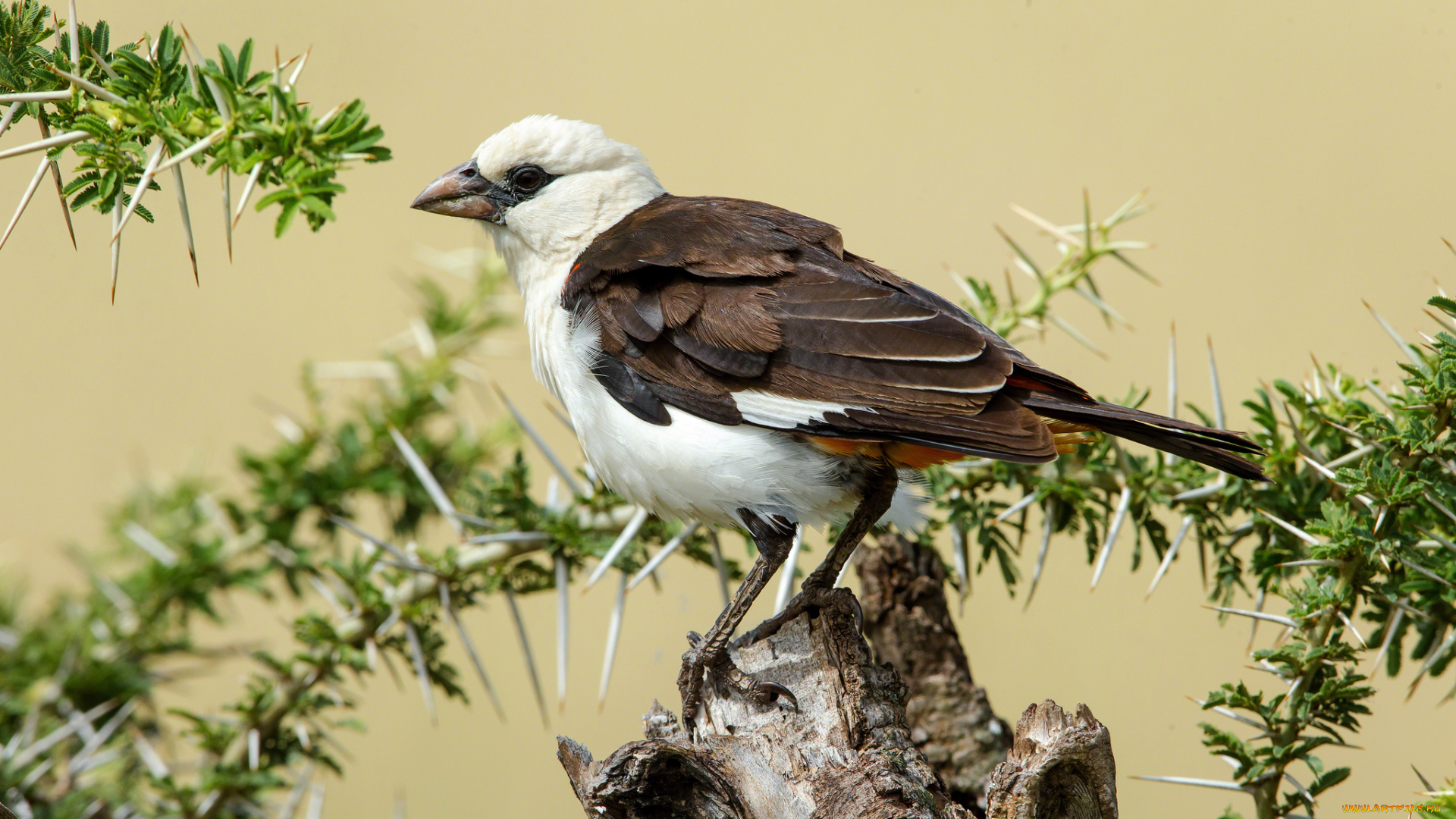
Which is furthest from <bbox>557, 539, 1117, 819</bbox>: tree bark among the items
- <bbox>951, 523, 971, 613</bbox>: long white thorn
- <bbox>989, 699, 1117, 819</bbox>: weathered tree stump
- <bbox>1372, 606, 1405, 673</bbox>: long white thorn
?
<bbox>1372, 606, 1405, 673</bbox>: long white thorn

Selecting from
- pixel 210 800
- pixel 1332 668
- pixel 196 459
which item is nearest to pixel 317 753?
pixel 210 800

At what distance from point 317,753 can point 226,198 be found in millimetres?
1531

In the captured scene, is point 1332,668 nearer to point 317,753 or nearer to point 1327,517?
point 1327,517

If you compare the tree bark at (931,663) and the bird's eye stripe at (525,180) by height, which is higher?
the bird's eye stripe at (525,180)

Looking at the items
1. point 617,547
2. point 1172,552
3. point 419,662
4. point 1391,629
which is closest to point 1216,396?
point 1172,552

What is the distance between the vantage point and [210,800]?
2598 millimetres

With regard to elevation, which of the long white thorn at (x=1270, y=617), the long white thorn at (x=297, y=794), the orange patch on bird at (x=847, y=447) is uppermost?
the long white thorn at (x=1270, y=617)

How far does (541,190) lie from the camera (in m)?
2.70

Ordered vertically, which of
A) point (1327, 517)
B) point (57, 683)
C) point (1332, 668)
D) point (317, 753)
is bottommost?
point (57, 683)

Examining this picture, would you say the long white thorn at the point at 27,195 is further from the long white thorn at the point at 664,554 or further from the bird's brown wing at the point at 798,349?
the long white thorn at the point at 664,554

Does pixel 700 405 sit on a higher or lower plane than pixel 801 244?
lower

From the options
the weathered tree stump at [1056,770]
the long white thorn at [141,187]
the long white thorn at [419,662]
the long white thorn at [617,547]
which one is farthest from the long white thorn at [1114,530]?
the long white thorn at [141,187]

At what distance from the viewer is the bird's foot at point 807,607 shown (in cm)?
217

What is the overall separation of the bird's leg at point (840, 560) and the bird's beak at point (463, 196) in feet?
4.01
